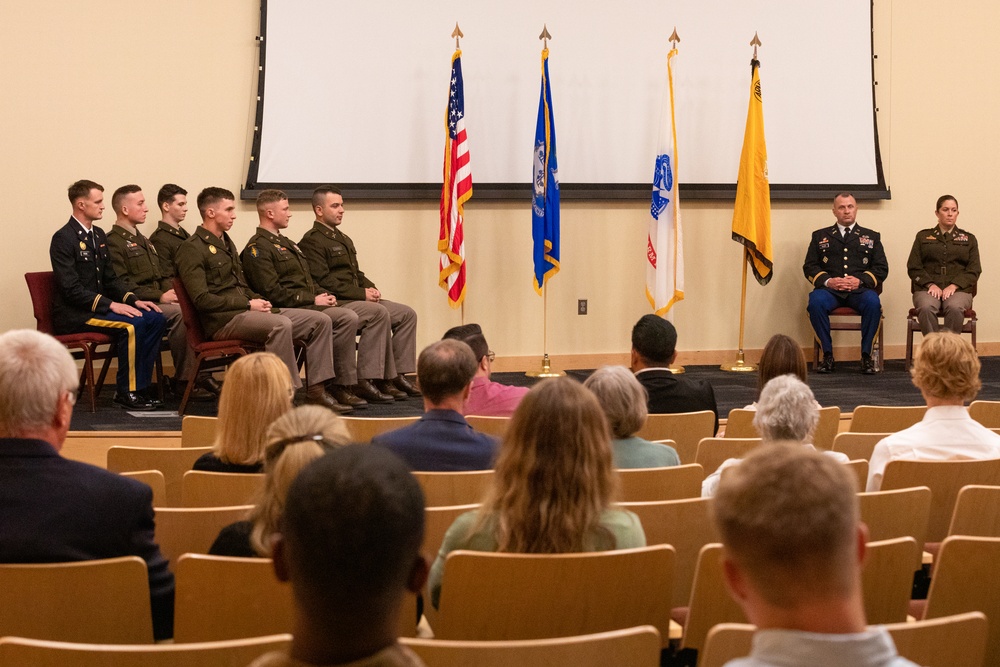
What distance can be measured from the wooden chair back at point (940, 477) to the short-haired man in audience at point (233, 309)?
13.4 ft

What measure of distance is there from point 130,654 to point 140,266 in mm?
5972

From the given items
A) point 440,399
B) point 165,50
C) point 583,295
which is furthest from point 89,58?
point 440,399

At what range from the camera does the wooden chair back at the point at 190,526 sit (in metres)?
2.46

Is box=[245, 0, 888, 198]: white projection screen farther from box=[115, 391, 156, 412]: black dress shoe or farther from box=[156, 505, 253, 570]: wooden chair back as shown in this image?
box=[156, 505, 253, 570]: wooden chair back

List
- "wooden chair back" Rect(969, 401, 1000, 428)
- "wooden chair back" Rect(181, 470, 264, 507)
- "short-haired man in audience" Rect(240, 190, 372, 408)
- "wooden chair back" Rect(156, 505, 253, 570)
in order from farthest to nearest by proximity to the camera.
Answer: "short-haired man in audience" Rect(240, 190, 372, 408), "wooden chair back" Rect(969, 401, 1000, 428), "wooden chair back" Rect(181, 470, 264, 507), "wooden chair back" Rect(156, 505, 253, 570)

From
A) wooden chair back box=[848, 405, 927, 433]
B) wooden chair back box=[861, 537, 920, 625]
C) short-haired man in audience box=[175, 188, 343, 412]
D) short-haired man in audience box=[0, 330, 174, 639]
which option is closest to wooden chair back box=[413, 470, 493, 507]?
short-haired man in audience box=[0, 330, 174, 639]

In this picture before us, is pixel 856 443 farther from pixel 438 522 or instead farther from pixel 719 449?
pixel 438 522

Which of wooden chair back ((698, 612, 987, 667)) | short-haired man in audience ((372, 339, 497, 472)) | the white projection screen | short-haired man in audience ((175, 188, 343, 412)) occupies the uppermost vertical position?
the white projection screen

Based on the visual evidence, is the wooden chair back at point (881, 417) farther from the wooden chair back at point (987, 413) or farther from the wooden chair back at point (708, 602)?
the wooden chair back at point (708, 602)

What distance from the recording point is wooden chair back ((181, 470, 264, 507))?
2730 mm

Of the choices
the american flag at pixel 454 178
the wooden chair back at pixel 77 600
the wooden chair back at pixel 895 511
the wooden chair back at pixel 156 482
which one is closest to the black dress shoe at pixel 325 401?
the american flag at pixel 454 178

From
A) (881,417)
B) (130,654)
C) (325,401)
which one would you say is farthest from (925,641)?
(325,401)

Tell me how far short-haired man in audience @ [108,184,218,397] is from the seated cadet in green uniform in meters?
5.42

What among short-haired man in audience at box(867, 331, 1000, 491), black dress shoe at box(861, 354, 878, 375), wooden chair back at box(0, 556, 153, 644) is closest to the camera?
wooden chair back at box(0, 556, 153, 644)
